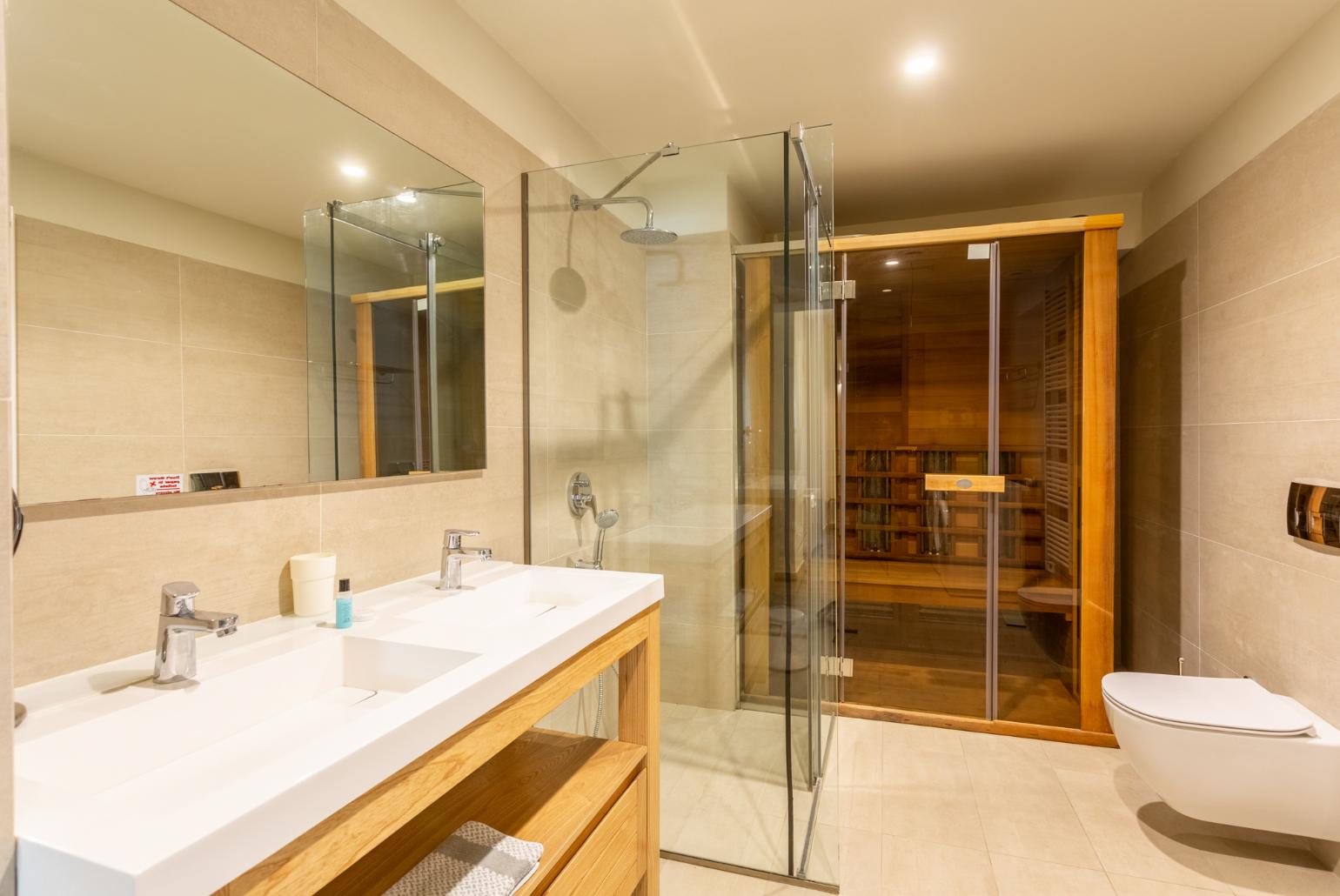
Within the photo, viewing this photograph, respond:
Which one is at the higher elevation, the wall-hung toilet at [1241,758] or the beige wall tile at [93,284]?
the beige wall tile at [93,284]

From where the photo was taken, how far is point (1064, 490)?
2582 mm

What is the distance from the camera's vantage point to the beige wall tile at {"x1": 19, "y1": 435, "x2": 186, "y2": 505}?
866 mm

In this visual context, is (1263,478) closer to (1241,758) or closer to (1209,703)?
(1209,703)

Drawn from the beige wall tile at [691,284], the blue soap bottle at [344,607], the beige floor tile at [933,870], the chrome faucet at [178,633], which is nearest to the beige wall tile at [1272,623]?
the beige floor tile at [933,870]

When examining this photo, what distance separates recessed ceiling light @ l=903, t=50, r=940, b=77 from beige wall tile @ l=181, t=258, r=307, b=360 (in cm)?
188

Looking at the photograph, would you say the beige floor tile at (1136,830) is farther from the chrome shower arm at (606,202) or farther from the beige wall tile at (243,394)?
the beige wall tile at (243,394)

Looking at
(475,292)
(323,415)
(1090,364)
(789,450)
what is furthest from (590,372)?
(1090,364)

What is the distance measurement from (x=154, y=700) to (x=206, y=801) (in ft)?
1.29

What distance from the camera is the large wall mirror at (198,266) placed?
0.89 meters

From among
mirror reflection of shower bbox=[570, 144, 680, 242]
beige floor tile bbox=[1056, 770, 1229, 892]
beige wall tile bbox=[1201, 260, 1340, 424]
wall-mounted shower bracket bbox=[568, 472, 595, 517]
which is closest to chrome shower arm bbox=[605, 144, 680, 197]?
mirror reflection of shower bbox=[570, 144, 680, 242]

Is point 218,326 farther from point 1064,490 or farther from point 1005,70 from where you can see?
point 1064,490

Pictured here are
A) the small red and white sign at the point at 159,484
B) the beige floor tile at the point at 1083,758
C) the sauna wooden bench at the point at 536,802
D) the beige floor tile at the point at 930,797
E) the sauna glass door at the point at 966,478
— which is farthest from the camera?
the sauna glass door at the point at 966,478

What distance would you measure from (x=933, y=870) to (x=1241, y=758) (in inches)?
34.0

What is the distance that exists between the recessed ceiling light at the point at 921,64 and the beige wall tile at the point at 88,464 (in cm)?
217
